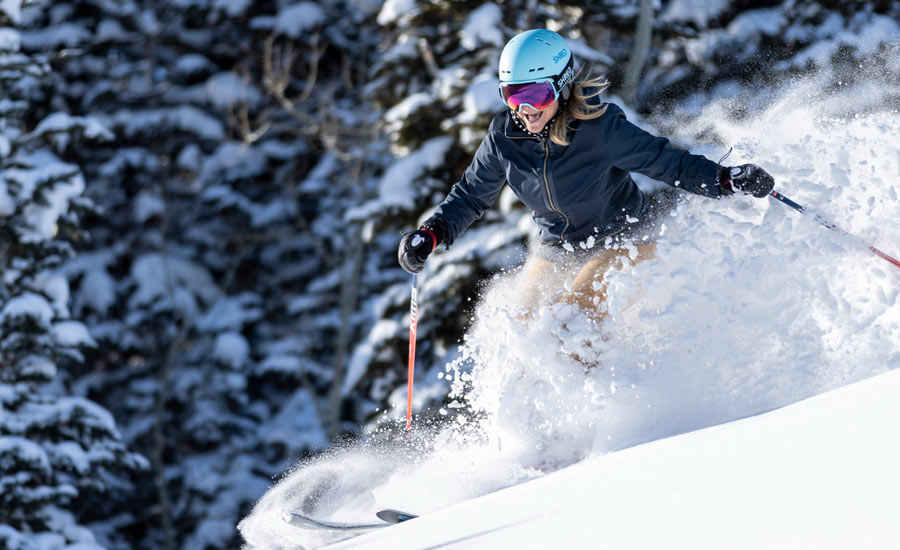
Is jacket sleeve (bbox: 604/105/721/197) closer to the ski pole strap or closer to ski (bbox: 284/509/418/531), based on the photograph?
the ski pole strap

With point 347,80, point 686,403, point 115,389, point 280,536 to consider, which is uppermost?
point 686,403

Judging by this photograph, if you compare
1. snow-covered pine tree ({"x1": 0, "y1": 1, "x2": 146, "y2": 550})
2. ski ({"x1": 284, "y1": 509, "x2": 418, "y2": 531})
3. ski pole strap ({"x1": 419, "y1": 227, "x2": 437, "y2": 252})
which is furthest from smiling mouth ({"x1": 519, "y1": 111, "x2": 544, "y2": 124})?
snow-covered pine tree ({"x1": 0, "y1": 1, "x2": 146, "y2": 550})

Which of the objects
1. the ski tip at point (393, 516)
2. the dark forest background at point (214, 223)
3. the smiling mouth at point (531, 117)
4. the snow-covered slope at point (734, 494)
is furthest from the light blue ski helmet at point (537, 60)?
the dark forest background at point (214, 223)

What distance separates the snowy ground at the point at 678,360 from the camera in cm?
340

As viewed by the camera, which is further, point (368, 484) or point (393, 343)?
point (393, 343)

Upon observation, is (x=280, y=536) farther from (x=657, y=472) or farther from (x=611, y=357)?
(x=657, y=472)

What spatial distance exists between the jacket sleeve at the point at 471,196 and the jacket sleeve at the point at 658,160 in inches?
24.9

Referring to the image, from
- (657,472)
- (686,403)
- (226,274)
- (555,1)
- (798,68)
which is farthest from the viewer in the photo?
(226,274)

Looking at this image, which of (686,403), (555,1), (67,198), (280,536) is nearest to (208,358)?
(67,198)

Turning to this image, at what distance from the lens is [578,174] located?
4.38 metres

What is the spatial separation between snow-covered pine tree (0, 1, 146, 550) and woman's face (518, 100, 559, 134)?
735 cm

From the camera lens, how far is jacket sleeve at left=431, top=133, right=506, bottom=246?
15.5 feet

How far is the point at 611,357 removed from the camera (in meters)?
4.38

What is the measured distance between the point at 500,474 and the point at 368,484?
1110 mm
